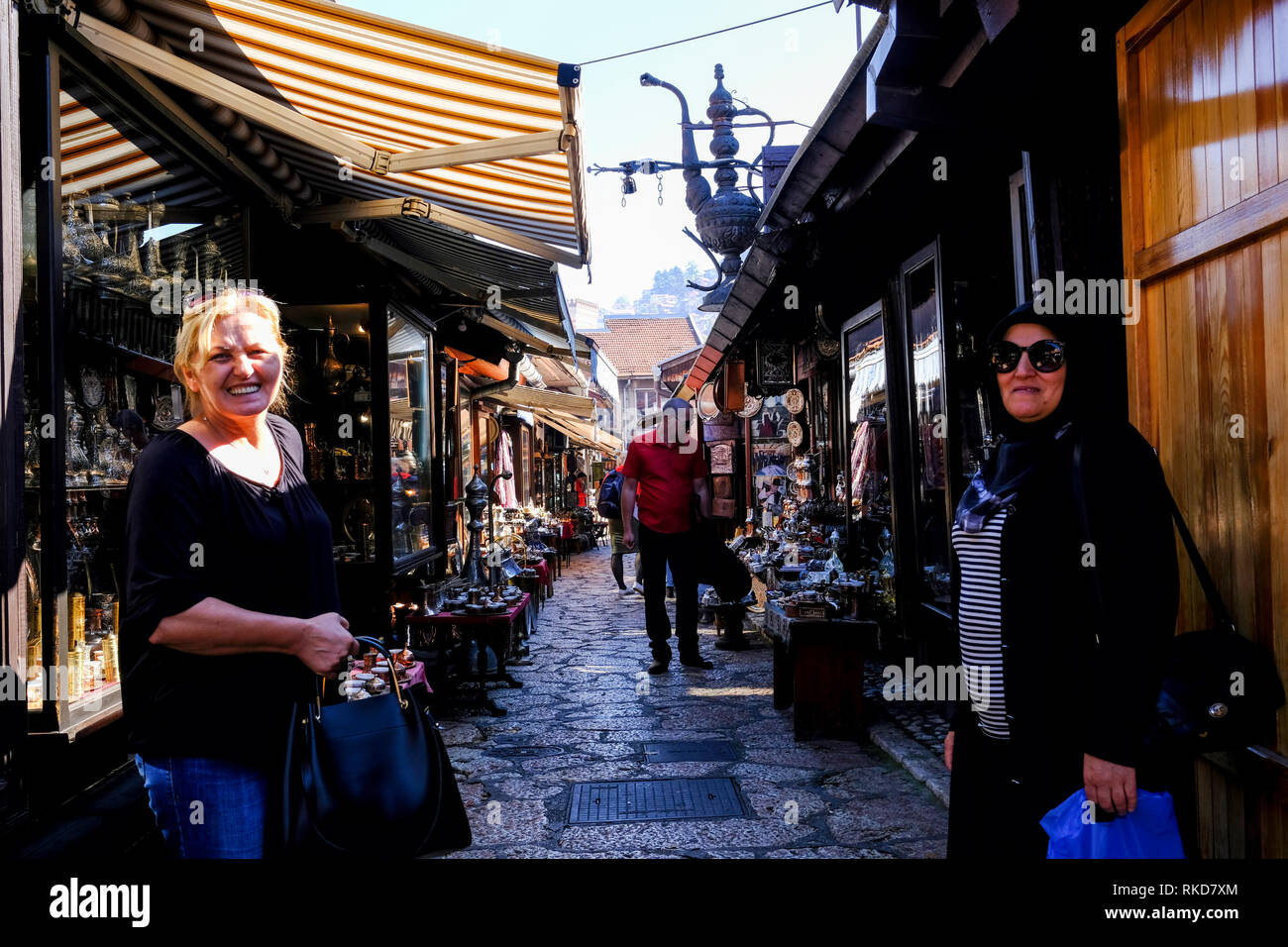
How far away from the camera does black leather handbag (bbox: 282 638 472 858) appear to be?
1.93 metres

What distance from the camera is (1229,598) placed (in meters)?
2.49

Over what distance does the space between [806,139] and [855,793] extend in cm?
348

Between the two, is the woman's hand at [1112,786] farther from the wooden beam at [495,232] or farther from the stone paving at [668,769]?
the wooden beam at [495,232]

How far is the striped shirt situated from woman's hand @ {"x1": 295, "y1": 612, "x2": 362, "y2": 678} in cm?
172

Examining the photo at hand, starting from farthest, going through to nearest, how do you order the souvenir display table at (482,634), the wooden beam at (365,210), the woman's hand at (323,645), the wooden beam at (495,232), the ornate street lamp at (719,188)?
the ornate street lamp at (719,188) < the souvenir display table at (482,634) < the wooden beam at (495,232) < the wooden beam at (365,210) < the woman's hand at (323,645)

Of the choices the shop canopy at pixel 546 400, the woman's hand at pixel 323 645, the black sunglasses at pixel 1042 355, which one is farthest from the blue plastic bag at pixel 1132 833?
the shop canopy at pixel 546 400

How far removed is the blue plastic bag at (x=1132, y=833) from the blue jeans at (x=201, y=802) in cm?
197

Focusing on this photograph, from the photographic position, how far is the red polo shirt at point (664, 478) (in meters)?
7.70

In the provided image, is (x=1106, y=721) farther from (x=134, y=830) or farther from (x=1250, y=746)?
(x=134, y=830)

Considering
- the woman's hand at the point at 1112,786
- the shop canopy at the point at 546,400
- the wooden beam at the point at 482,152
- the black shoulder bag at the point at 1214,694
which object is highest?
the wooden beam at the point at 482,152

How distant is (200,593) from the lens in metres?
1.94

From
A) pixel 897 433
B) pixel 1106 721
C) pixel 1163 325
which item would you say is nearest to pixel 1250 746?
pixel 1106 721

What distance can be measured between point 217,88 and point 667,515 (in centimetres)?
494

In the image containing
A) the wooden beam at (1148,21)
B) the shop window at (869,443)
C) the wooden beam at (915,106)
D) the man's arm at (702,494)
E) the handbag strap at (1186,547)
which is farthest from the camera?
the man's arm at (702,494)
